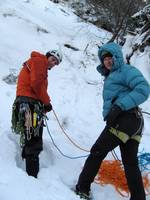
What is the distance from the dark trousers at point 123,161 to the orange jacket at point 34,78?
102 centimetres

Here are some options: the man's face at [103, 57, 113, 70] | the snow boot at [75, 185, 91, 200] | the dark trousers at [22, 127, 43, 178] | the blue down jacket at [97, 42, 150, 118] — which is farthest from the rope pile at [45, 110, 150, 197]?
the man's face at [103, 57, 113, 70]

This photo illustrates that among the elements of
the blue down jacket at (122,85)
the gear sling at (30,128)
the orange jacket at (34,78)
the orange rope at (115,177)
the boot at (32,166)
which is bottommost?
the orange rope at (115,177)

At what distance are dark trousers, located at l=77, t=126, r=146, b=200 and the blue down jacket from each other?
348mm

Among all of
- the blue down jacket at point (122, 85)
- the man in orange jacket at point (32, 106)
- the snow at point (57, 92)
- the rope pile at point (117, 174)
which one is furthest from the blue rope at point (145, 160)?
the man in orange jacket at point (32, 106)

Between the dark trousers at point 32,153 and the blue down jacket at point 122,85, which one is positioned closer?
the blue down jacket at point 122,85

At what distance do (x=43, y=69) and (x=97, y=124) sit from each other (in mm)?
2188

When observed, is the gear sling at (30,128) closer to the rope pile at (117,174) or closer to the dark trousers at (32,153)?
the dark trousers at (32,153)

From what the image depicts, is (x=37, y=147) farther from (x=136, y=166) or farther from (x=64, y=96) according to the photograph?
(x=64, y=96)

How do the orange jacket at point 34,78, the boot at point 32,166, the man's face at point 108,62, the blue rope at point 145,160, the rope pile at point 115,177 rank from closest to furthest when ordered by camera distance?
the man's face at point 108,62 → the boot at point 32,166 → the orange jacket at point 34,78 → the rope pile at point 115,177 → the blue rope at point 145,160

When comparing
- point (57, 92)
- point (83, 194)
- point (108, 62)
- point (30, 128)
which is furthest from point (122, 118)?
point (57, 92)

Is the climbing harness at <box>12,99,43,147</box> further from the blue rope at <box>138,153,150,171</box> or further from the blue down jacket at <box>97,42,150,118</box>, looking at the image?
the blue rope at <box>138,153,150,171</box>

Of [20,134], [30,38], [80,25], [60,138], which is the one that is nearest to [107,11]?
[80,25]

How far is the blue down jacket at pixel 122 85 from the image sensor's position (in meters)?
5.00

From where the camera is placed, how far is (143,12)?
424 inches
